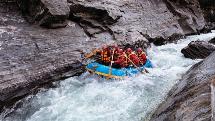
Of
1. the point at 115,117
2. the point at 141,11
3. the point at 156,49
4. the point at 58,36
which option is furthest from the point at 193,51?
the point at 115,117

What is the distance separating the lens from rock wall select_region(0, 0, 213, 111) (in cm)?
1230

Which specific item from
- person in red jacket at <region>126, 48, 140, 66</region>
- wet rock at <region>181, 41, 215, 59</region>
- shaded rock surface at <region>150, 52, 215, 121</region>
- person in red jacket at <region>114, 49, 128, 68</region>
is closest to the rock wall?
person in red jacket at <region>114, 49, 128, 68</region>

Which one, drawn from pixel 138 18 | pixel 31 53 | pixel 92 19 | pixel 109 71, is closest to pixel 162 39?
pixel 138 18

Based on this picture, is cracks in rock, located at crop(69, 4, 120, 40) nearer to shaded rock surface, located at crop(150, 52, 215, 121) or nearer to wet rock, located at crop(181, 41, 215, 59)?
wet rock, located at crop(181, 41, 215, 59)

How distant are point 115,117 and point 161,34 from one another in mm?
→ 13738

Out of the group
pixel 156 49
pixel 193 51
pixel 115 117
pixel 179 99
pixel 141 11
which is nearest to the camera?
pixel 179 99

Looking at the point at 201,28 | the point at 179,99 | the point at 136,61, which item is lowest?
the point at 201,28

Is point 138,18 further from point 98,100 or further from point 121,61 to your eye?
point 98,100

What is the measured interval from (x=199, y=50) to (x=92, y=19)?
22.8 ft

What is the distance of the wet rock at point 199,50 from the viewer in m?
18.3

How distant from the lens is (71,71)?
1432 cm

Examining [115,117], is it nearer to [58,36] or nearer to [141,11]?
[58,36]

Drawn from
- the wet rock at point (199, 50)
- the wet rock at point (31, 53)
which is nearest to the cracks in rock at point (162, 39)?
the wet rock at point (199, 50)

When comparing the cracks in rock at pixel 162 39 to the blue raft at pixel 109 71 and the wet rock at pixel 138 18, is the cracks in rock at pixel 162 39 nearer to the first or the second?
the wet rock at pixel 138 18
